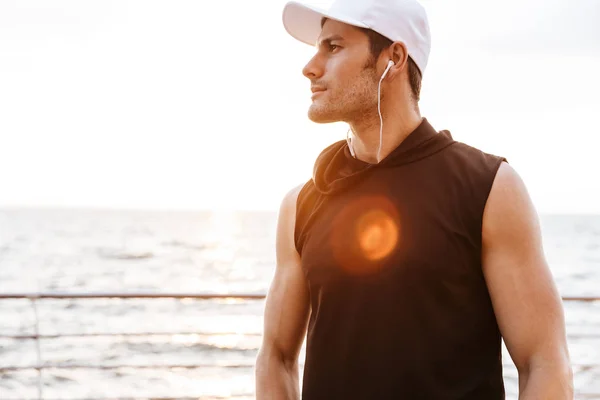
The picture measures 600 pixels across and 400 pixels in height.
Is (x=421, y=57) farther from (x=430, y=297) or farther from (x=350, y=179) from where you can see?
(x=430, y=297)

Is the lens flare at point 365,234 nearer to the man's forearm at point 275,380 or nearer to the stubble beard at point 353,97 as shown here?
the stubble beard at point 353,97

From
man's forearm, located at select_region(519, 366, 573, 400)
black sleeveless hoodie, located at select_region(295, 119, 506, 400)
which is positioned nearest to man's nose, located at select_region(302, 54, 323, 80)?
black sleeveless hoodie, located at select_region(295, 119, 506, 400)

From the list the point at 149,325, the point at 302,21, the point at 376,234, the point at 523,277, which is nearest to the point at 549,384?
the point at 523,277

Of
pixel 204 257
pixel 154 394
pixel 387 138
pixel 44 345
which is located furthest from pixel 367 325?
pixel 204 257

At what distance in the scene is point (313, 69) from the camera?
1543 millimetres

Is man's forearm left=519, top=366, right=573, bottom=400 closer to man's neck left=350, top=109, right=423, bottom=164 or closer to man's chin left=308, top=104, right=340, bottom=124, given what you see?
man's neck left=350, top=109, right=423, bottom=164

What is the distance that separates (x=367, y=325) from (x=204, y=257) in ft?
102

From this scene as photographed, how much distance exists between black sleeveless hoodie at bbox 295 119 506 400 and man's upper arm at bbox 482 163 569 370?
3 centimetres

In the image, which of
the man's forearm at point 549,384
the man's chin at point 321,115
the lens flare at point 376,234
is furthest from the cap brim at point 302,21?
the man's forearm at point 549,384

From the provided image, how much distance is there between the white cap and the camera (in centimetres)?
151

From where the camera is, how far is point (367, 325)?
1.36m

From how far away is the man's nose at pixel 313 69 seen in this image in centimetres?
154

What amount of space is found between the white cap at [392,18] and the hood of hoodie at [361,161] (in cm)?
18

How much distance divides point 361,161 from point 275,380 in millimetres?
534
